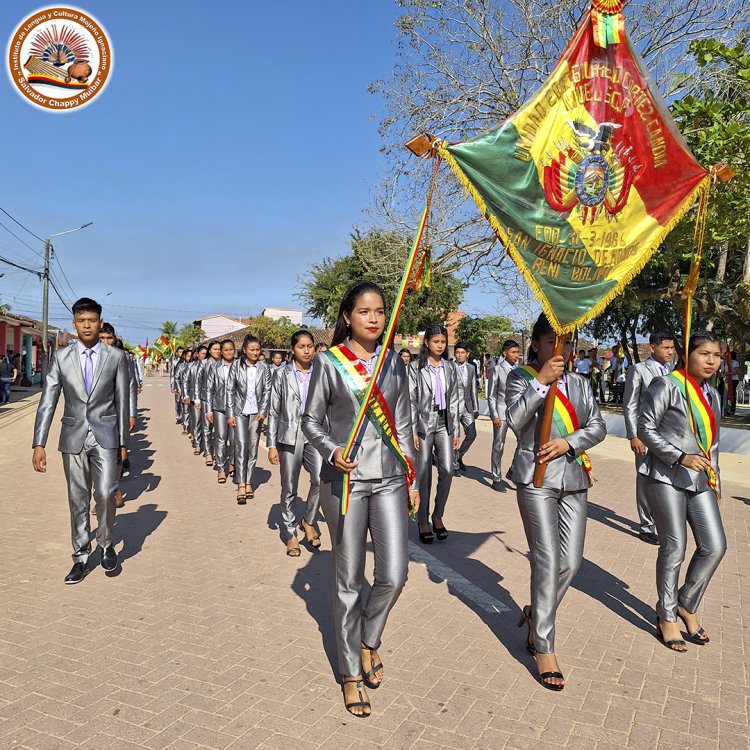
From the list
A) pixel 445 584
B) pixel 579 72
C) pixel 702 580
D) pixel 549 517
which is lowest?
pixel 445 584

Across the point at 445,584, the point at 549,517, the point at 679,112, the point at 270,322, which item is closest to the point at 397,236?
the point at 679,112

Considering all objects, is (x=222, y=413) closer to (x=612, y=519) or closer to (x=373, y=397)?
(x=612, y=519)

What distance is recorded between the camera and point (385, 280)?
21406mm

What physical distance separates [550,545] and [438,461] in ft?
10.2

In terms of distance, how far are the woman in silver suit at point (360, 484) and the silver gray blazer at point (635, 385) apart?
12.4 ft

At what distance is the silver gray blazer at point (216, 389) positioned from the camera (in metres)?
9.59

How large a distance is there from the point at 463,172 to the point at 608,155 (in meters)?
0.92

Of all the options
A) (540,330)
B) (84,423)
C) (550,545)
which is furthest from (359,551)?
(84,423)

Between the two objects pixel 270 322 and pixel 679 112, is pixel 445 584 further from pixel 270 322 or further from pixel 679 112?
pixel 270 322

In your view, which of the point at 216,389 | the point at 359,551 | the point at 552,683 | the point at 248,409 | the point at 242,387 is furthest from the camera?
the point at 216,389

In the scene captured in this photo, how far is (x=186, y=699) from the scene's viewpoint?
341cm

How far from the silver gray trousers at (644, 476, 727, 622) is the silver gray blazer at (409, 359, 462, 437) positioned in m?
2.73

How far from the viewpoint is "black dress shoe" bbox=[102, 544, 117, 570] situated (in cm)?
536

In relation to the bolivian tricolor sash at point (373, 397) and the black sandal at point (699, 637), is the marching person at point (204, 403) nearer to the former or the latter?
the bolivian tricolor sash at point (373, 397)
